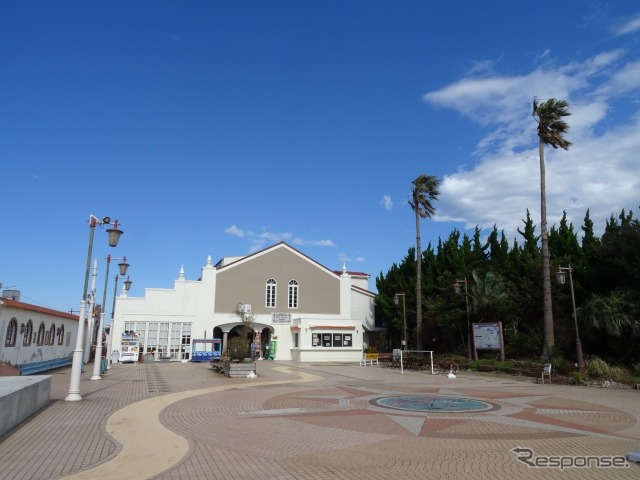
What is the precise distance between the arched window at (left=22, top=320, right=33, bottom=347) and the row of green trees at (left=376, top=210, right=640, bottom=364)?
24.0m

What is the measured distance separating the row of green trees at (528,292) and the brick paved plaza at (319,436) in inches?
290

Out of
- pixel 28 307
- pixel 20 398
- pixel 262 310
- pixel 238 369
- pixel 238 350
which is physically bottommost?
pixel 238 369

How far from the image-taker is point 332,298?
1864 inches

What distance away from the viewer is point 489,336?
2825 cm

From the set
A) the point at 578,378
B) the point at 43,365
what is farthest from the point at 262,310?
the point at 578,378

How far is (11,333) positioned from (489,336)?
23.8 m

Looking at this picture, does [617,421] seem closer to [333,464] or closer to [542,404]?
[542,404]

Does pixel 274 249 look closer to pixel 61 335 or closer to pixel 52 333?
pixel 61 335

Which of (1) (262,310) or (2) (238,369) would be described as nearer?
(2) (238,369)

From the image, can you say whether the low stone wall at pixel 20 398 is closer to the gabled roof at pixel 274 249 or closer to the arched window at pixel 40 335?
the arched window at pixel 40 335

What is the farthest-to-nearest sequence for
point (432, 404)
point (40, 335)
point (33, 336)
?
point (40, 335) < point (33, 336) < point (432, 404)

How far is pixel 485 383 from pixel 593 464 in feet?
47.9

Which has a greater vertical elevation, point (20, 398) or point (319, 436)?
point (20, 398)

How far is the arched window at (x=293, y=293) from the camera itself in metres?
46.1
